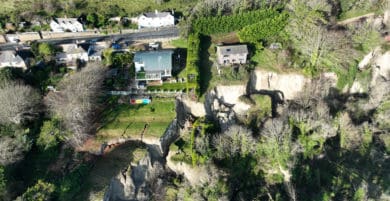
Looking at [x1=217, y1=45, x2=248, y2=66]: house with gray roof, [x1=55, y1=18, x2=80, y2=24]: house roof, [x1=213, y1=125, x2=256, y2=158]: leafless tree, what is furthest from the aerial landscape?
[x1=55, y1=18, x2=80, y2=24]: house roof

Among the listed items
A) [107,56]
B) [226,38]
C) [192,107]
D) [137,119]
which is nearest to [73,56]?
[107,56]

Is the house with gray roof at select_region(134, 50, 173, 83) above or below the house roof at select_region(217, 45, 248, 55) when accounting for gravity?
below

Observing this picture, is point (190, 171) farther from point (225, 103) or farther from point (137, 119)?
point (225, 103)


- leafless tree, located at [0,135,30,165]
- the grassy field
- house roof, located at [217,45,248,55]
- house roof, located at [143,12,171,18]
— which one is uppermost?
house roof, located at [143,12,171,18]

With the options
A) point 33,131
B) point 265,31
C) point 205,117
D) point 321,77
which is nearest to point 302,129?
point 321,77

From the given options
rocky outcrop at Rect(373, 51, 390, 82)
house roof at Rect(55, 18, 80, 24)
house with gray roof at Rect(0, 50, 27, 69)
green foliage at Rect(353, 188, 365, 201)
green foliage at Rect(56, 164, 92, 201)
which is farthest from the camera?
house roof at Rect(55, 18, 80, 24)

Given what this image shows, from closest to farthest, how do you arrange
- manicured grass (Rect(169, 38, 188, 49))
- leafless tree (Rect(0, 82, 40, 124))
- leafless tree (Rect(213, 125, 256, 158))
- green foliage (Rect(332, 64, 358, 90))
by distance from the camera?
1. leafless tree (Rect(213, 125, 256, 158))
2. leafless tree (Rect(0, 82, 40, 124))
3. green foliage (Rect(332, 64, 358, 90))
4. manicured grass (Rect(169, 38, 188, 49))

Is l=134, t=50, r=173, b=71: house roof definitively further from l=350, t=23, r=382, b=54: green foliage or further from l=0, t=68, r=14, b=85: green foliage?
l=350, t=23, r=382, b=54: green foliage
